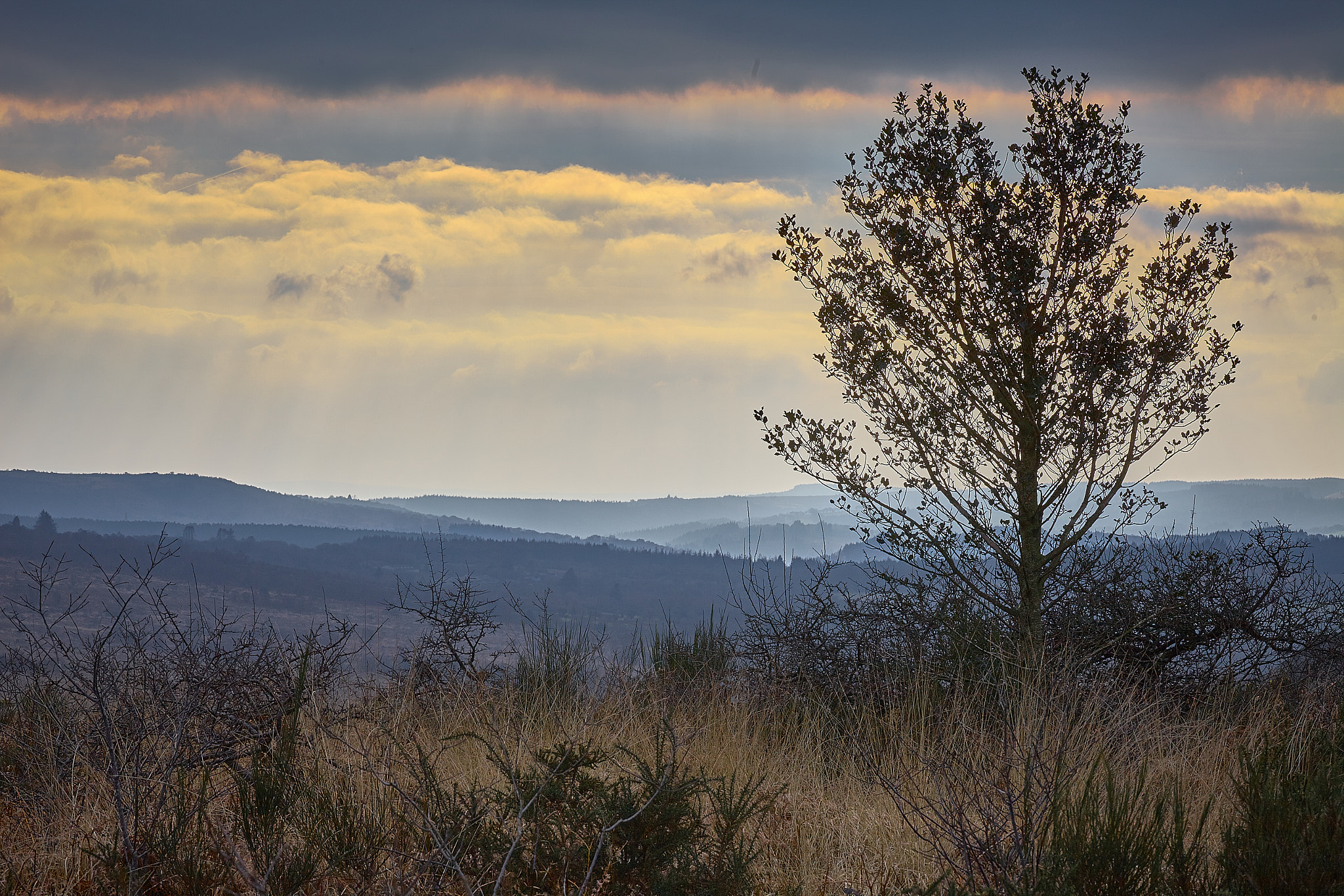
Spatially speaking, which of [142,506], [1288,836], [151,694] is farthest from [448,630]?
[142,506]

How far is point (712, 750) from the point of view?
6289 millimetres

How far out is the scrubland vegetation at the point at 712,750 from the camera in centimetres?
340

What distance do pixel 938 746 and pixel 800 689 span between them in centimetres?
321

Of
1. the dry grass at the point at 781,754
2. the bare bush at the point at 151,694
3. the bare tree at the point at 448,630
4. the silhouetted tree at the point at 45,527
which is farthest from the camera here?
the silhouetted tree at the point at 45,527

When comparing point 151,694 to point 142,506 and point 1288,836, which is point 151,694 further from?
point 142,506

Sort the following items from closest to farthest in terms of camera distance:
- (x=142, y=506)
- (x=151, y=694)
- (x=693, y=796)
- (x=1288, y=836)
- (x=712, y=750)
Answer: (x=1288, y=836)
(x=693, y=796)
(x=712, y=750)
(x=151, y=694)
(x=142, y=506)

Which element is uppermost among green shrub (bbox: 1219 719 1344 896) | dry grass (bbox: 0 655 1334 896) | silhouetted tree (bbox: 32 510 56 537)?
green shrub (bbox: 1219 719 1344 896)

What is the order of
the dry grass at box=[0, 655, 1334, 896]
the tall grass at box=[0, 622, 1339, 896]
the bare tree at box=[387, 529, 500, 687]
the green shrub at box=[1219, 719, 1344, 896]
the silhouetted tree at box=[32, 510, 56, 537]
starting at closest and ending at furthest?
the green shrub at box=[1219, 719, 1344, 896] → the tall grass at box=[0, 622, 1339, 896] → the dry grass at box=[0, 655, 1334, 896] → the bare tree at box=[387, 529, 500, 687] → the silhouetted tree at box=[32, 510, 56, 537]

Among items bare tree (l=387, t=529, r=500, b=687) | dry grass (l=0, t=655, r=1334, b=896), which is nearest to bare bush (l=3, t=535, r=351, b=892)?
dry grass (l=0, t=655, r=1334, b=896)

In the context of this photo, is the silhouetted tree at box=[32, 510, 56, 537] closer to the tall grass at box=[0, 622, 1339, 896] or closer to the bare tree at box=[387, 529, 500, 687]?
the bare tree at box=[387, 529, 500, 687]

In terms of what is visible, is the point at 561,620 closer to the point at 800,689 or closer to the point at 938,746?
the point at 800,689

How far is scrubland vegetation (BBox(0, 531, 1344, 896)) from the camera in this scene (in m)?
3.40

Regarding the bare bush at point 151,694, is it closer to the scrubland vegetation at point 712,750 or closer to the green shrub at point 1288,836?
the scrubland vegetation at point 712,750

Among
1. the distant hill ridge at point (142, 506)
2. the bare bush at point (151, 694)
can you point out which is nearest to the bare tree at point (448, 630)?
the bare bush at point (151, 694)
